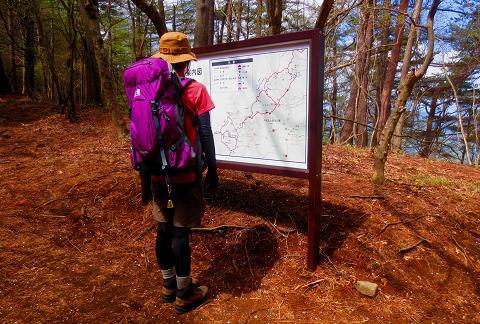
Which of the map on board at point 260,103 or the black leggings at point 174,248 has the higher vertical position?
the map on board at point 260,103

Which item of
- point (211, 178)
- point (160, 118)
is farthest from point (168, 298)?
point (160, 118)

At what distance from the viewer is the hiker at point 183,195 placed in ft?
7.58

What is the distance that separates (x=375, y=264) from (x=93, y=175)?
4282 mm

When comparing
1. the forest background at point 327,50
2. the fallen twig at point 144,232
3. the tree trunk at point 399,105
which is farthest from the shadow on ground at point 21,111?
the tree trunk at point 399,105

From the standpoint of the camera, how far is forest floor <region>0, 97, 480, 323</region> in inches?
99.9

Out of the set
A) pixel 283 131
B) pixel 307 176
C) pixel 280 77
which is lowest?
pixel 307 176

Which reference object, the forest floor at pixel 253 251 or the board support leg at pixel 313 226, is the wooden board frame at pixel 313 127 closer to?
the board support leg at pixel 313 226

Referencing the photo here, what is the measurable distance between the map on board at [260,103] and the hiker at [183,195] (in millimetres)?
819

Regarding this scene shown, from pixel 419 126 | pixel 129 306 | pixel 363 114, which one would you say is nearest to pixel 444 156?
pixel 419 126

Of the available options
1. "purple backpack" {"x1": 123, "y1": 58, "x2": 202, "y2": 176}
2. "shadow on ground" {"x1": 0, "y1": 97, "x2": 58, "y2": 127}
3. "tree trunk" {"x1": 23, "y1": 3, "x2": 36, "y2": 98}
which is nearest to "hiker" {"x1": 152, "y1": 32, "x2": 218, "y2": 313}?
"purple backpack" {"x1": 123, "y1": 58, "x2": 202, "y2": 176}

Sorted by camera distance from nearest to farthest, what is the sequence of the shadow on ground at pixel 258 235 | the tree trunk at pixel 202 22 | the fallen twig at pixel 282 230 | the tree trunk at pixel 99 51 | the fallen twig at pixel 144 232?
the shadow on ground at pixel 258 235, the fallen twig at pixel 282 230, the fallen twig at pixel 144 232, the tree trunk at pixel 202 22, the tree trunk at pixel 99 51

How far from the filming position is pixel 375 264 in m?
2.94

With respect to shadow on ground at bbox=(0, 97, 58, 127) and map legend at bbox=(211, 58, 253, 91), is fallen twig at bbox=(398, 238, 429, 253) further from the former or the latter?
shadow on ground at bbox=(0, 97, 58, 127)

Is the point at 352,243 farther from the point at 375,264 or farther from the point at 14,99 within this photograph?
the point at 14,99
